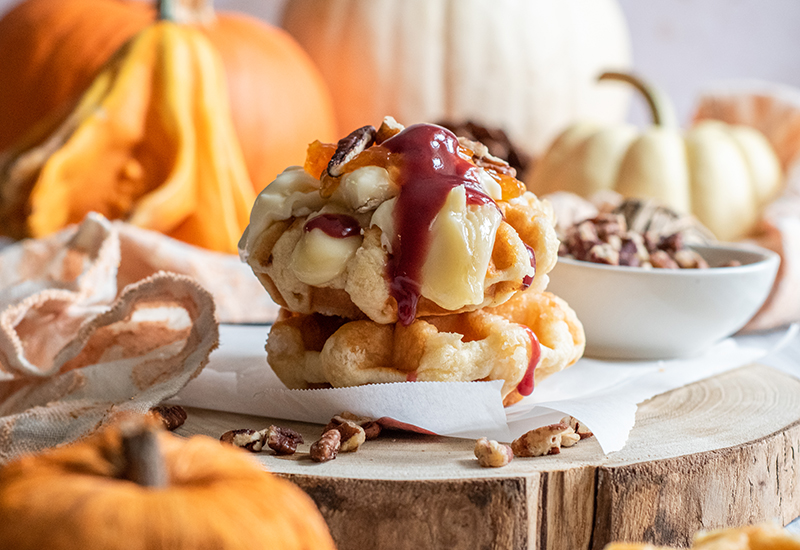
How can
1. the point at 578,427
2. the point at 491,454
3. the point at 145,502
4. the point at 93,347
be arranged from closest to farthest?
the point at 145,502, the point at 491,454, the point at 578,427, the point at 93,347

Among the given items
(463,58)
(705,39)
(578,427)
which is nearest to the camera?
(578,427)

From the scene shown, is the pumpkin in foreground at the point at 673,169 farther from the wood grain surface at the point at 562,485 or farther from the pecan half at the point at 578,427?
the pecan half at the point at 578,427

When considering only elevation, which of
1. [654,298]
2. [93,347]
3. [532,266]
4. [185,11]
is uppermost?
[185,11]

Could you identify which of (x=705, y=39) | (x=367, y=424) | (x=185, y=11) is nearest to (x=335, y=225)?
(x=367, y=424)

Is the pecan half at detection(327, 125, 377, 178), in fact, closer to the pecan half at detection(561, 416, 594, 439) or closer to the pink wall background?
the pecan half at detection(561, 416, 594, 439)

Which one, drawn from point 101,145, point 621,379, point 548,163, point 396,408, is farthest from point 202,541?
point 548,163

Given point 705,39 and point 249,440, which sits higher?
point 705,39

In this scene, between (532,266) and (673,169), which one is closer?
(532,266)

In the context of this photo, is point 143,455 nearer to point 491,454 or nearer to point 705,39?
point 491,454
